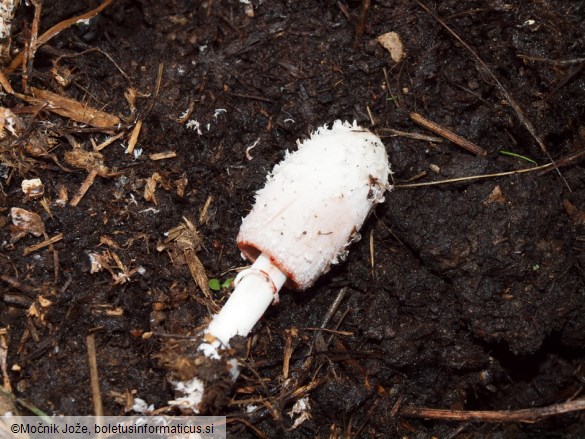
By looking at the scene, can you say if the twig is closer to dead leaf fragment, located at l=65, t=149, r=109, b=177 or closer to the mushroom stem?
the mushroom stem

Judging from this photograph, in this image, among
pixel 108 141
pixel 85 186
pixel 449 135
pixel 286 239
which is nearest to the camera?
pixel 286 239

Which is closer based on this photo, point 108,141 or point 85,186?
point 85,186

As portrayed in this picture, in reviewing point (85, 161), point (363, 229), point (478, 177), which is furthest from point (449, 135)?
point (85, 161)

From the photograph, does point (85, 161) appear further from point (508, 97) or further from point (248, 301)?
point (508, 97)

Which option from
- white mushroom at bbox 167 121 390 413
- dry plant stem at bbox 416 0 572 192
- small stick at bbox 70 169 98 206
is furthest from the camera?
dry plant stem at bbox 416 0 572 192

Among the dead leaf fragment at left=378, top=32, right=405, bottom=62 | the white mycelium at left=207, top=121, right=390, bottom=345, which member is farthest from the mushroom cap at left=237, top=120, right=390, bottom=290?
the dead leaf fragment at left=378, top=32, right=405, bottom=62

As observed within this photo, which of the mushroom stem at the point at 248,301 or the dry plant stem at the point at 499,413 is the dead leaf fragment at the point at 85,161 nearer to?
the mushroom stem at the point at 248,301

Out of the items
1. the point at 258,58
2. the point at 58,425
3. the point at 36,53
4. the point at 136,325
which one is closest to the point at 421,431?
the point at 136,325
